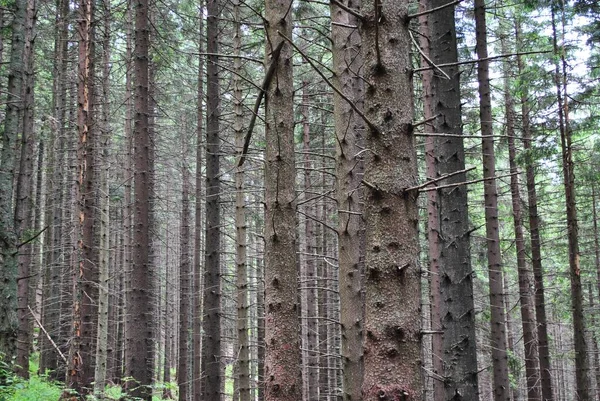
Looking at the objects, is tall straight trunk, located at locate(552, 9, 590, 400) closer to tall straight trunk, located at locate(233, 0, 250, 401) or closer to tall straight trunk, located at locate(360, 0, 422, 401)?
tall straight trunk, located at locate(233, 0, 250, 401)

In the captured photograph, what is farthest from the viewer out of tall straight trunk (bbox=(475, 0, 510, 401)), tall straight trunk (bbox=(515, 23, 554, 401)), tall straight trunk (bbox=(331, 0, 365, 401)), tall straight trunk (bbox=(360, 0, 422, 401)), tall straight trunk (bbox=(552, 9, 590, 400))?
tall straight trunk (bbox=(515, 23, 554, 401))

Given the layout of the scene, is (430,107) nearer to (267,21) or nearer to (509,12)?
(267,21)

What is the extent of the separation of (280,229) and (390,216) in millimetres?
1851

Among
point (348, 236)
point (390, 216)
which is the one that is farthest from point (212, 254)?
point (390, 216)

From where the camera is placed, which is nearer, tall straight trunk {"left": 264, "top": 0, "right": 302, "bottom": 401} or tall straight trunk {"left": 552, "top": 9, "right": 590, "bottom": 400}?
tall straight trunk {"left": 264, "top": 0, "right": 302, "bottom": 401}

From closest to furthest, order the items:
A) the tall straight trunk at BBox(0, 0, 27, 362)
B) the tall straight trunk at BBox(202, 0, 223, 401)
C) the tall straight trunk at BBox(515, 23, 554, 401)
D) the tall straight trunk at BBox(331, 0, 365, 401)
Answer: the tall straight trunk at BBox(331, 0, 365, 401)
the tall straight trunk at BBox(0, 0, 27, 362)
the tall straight trunk at BBox(202, 0, 223, 401)
the tall straight trunk at BBox(515, 23, 554, 401)

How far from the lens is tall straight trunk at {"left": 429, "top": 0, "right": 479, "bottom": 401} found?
6.58 metres

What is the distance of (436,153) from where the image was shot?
23.5 ft

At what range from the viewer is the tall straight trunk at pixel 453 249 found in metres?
6.58

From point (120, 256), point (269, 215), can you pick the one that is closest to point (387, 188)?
point (269, 215)

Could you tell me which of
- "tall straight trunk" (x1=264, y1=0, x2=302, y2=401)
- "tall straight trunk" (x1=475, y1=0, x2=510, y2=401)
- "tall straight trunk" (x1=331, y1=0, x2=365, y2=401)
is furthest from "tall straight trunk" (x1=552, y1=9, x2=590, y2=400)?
"tall straight trunk" (x1=264, y1=0, x2=302, y2=401)

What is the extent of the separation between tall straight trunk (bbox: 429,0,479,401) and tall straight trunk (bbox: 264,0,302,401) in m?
2.53

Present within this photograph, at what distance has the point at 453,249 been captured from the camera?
682 cm

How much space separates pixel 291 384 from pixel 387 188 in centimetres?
226
